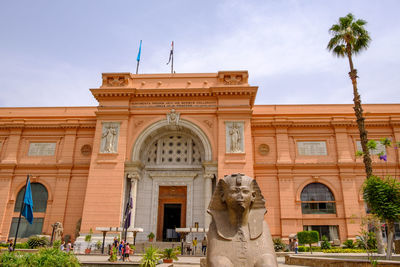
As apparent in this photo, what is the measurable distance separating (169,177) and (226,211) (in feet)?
65.2

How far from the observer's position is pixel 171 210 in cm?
2619

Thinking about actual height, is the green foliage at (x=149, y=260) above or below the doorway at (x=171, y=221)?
below

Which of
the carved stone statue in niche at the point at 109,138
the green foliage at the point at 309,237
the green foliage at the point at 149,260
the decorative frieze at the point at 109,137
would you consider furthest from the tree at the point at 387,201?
the carved stone statue in niche at the point at 109,138

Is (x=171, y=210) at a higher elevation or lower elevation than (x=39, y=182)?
lower

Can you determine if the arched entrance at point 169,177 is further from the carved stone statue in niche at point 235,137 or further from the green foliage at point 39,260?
the green foliage at point 39,260

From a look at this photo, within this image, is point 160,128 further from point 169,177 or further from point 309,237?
point 309,237

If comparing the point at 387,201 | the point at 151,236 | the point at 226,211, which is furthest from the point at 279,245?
the point at 226,211

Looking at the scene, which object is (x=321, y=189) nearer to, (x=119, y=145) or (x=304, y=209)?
(x=304, y=209)

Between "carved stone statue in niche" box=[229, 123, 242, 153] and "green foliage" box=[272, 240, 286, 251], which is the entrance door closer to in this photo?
"carved stone statue in niche" box=[229, 123, 242, 153]

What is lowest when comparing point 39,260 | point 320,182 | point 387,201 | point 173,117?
point 39,260

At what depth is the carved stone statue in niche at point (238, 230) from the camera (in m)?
5.73

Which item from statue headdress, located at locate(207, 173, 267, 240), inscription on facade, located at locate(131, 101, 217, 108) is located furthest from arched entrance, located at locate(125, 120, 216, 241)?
statue headdress, located at locate(207, 173, 267, 240)

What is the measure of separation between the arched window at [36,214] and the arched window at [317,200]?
21.2 metres

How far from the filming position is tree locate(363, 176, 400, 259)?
1266cm
